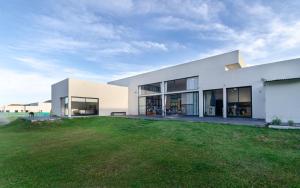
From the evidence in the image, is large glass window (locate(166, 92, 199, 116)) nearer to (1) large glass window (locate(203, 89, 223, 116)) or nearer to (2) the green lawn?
(1) large glass window (locate(203, 89, 223, 116))

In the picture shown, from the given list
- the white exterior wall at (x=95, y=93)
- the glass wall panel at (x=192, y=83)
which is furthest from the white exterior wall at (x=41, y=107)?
the glass wall panel at (x=192, y=83)

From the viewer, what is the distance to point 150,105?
2603 cm

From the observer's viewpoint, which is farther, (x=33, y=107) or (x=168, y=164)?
(x=33, y=107)

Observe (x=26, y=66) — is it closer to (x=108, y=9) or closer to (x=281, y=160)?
(x=108, y=9)

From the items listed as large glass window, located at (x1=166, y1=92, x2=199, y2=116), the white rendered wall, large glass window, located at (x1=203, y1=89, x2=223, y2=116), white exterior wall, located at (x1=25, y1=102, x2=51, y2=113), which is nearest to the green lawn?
large glass window, located at (x1=203, y1=89, x2=223, y2=116)

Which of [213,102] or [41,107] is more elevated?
[213,102]

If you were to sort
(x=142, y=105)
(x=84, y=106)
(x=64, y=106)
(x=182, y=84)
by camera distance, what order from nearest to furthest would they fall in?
(x=182, y=84) < (x=64, y=106) < (x=84, y=106) < (x=142, y=105)

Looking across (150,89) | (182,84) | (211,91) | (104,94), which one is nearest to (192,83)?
(182,84)

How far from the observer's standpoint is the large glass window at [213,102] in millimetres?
18500

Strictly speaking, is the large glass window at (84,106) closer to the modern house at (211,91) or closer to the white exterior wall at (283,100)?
the modern house at (211,91)

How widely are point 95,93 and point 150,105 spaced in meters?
7.69

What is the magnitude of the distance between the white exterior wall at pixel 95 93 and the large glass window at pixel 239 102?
52.2 feet

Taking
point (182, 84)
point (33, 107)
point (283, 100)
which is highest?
point (182, 84)

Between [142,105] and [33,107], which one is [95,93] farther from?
[33,107]
